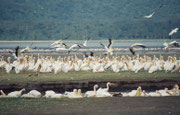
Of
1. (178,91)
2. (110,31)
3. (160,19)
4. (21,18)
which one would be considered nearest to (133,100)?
(178,91)

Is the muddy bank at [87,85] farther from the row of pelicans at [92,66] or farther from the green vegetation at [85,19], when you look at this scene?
the green vegetation at [85,19]

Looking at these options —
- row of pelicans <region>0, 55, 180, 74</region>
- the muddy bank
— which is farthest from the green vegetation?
the muddy bank

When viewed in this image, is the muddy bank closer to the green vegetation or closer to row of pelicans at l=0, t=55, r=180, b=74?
row of pelicans at l=0, t=55, r=180, b=74

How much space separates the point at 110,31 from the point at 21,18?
26.3m

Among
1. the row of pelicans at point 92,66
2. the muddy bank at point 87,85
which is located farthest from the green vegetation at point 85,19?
the muddy bank at point 87,85

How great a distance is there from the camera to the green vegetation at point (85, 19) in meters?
102

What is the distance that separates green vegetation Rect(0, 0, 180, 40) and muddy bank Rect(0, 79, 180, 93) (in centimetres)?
7838

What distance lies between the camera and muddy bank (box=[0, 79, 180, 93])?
60.6ft

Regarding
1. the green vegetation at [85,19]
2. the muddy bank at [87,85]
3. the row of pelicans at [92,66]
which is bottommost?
the muddy bank at [87,85]

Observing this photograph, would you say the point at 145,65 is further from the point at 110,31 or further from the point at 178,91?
the point at 110,31

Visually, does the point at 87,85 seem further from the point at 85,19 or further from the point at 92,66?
the point at 85,19

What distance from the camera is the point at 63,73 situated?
2248 centimetres

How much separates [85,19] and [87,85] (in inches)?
3913

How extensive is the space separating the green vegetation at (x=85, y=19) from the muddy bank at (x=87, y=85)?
7838 centimetres
